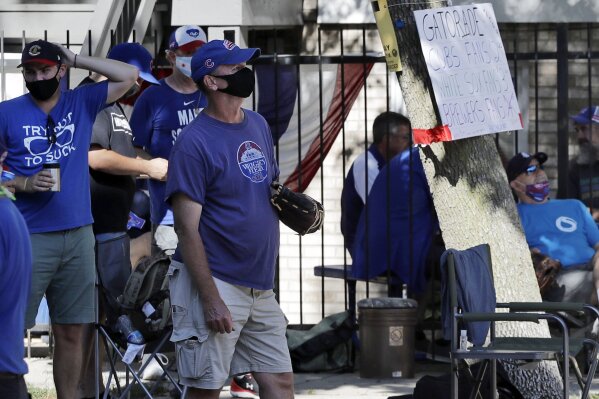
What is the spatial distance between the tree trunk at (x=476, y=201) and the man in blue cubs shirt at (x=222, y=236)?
1719mm

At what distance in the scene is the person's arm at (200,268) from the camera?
5.23 meters

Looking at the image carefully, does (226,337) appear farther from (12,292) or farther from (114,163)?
(114,163)

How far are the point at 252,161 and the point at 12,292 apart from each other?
1498 millimetres

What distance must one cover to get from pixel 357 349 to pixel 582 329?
156cm

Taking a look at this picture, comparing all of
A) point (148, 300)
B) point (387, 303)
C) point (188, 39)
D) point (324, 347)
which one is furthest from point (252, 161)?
point (324, 347)

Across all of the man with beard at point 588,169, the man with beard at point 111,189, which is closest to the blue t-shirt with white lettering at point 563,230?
the man with beard at point 588,169

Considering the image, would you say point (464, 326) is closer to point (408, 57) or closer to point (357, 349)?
point (408, 57)

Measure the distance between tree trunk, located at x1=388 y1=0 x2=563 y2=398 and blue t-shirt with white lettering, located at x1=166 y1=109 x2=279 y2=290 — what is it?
1.78 m

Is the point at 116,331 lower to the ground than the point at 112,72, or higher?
lower

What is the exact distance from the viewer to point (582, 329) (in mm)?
8539

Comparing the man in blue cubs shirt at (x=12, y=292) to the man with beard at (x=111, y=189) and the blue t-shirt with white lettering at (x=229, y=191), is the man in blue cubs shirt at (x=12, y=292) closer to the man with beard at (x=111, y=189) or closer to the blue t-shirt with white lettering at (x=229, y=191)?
the blue t-shirt with white lettering at (x=229, y=191)

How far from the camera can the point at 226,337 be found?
535 cm

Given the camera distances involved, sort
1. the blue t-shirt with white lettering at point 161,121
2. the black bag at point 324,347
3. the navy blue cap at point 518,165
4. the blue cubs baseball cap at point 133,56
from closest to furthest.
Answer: the blue cubs baseball cap at point 133,56
the blue t-shirt with white lettering at point 161,121
the black bag at point 324,347
the navy blue cap at point 518,165

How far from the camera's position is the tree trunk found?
6.89 meters
